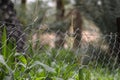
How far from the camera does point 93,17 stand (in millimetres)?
9828

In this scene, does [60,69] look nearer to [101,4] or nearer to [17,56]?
[17,56]

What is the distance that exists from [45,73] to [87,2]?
8.03 metres

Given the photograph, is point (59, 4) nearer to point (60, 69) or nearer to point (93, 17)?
point (93, 17)

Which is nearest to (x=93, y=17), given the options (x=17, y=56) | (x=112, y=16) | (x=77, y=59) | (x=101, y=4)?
(x=101, y=4)

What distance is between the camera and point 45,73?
2.74 metres

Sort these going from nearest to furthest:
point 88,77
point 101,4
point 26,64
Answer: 1. point 26,64
2. point 88,77
3. point 101,4

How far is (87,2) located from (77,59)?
7.63 m

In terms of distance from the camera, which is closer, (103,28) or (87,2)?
(103,28)

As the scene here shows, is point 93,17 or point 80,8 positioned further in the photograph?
point 80,8

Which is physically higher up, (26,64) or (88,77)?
(26,64)

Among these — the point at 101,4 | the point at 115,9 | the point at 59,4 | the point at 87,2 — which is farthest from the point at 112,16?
the point at 59,4

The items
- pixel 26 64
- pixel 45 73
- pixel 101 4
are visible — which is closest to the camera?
pixel 26 64

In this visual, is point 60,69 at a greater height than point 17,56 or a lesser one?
lesser

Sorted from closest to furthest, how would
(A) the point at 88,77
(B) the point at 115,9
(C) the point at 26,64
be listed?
(C) the point at 26,64
(A) the point at 88,77
(B) the point at 115,9
